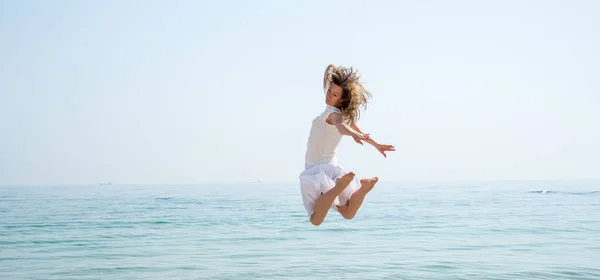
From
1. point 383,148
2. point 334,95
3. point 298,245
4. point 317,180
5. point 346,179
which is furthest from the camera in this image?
point 298,245

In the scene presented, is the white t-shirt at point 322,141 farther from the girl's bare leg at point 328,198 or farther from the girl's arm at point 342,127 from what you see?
the girl's bare leg at point 328,198

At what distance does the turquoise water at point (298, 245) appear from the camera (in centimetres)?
1234

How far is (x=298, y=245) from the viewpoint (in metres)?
15.8

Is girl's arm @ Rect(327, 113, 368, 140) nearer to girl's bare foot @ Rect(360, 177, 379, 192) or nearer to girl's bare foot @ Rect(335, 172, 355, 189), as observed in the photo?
girl's bare foot @ Rect(335, 172, 355, 189)

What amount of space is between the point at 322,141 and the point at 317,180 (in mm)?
333

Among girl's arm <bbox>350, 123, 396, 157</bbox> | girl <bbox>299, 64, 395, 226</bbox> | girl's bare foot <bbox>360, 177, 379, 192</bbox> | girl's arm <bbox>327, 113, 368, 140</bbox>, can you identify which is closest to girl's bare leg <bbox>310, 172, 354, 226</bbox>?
girl <bbox>299, 64, 395, 226</bbox>

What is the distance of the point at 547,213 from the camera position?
23641 mm

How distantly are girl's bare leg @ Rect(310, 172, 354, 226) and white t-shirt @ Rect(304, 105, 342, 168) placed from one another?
0.36 meters

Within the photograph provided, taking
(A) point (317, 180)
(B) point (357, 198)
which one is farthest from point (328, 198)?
(B) point (357, 198)

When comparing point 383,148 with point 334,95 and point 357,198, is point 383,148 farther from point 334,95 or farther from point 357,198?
point 357,198

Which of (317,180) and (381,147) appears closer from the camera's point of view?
(381,147)

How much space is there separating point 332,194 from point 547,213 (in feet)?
65.2

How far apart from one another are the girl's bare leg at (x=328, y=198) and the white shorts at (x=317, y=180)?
8 centimetres

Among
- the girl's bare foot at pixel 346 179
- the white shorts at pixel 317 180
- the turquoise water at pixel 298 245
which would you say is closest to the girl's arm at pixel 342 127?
the girl's bare foot at pixel 346 179
